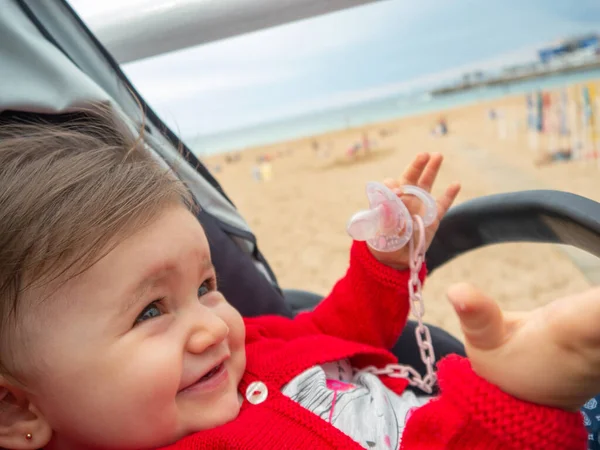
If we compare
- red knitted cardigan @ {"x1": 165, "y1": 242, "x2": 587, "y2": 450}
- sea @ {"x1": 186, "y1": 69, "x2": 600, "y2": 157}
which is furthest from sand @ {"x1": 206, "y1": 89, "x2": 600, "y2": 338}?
sea @ {"x1": 186, "y1": 69, "x2": 600, "y2": 157}

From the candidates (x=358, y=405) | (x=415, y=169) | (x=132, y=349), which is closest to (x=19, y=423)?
(x=132, y=349)

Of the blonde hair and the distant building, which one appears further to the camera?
the distant building

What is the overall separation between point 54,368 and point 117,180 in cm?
22

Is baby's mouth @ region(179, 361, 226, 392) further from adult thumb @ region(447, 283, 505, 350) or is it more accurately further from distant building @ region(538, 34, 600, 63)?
distant building @ region(538, 34, 600, 63)

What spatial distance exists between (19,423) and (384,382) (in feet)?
1.65

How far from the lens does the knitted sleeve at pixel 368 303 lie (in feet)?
2.50

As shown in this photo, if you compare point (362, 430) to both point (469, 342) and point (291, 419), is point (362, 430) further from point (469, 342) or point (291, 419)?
point (469, 342)

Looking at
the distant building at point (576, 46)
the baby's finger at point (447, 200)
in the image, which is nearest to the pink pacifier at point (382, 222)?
the baby's finger at point (447, 200)

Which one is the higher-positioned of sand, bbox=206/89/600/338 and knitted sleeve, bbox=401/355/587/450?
knitted sleeve, bbox=401/355/587/450

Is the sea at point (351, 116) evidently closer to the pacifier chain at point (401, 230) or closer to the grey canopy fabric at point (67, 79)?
the grey canopy fabric at point (67, 79)

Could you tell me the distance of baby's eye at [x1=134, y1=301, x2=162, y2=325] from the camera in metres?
0.54

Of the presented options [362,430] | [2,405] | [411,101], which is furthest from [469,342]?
[411,101]

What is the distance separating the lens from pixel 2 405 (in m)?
0.52

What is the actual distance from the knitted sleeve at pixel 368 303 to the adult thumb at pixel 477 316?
0.34 m
